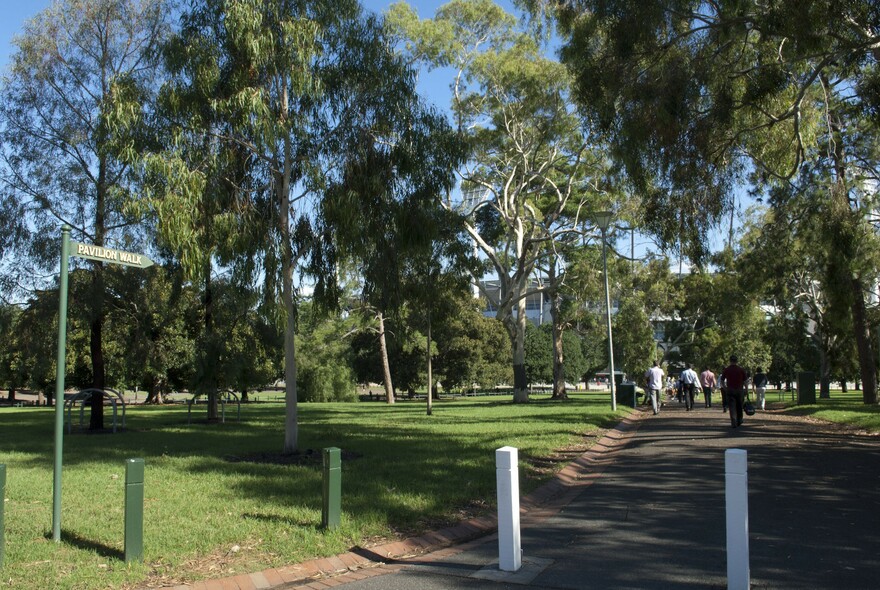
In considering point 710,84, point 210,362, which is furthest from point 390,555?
point 210,362

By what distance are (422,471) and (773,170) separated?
1058cm

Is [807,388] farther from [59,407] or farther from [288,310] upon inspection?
[59,407]

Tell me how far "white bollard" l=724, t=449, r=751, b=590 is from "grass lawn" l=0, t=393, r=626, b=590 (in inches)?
137

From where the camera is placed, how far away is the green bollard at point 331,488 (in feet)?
23.9

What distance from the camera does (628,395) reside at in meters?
31.6

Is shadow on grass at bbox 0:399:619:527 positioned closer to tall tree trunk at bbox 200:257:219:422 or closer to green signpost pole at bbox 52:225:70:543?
tall tree trunk at bbox 200:257:219:422

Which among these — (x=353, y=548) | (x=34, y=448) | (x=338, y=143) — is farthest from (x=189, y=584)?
(x=34, y=448)

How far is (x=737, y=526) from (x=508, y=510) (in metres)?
1.79

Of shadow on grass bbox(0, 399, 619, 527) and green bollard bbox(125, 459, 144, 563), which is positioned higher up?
green bollard bbox(125, 459, 144, 563)

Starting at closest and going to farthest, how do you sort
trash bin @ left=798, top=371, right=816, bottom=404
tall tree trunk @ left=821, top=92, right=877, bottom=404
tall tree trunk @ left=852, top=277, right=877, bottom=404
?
tall tree trunk @ left=821, top=92, right=877, bottom=404 < tall tree trunk @ left=852, top=277, right=877, bottom=404 < trash bin @ left=798, top=371, right=816, bottom=404

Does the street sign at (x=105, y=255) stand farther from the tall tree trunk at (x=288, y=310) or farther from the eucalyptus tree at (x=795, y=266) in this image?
the eucalyptus tree at (x=795, y=266)

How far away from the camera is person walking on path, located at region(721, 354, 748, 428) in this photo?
1762cm

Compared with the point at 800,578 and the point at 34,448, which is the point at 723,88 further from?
the point at 34,448

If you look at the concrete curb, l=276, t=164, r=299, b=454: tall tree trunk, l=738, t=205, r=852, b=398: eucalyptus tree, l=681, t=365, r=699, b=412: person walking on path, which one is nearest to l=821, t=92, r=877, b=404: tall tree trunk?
l=738, t=205, r=852, b=398: eucalyptus tree
